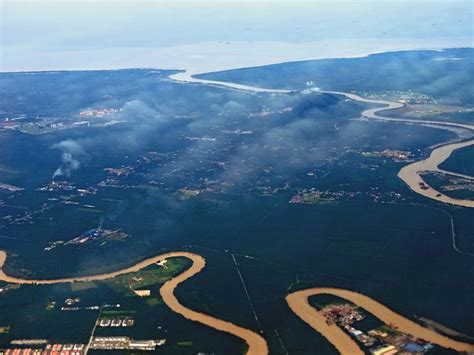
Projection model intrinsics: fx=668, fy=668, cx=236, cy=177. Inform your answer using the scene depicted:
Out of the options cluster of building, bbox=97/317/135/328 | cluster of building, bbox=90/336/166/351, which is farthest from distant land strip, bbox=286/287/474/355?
cluster of building, bbox=97/317/135/328

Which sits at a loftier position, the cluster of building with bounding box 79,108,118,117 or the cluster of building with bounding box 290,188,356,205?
the cluster of building with bounding box 79,108,118,117

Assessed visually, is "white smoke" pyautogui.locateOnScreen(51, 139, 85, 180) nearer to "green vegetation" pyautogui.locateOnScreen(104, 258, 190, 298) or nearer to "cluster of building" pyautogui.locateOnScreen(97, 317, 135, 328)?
"green vegetation" pyautogui.locateOnScreen(104, 258, 190, 298)

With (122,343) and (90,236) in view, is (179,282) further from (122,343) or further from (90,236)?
(90,236)

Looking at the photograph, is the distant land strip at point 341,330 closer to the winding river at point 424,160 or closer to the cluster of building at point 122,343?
the cluster of building at point 122,343

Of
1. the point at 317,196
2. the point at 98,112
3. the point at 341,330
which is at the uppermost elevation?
the point at 98,112

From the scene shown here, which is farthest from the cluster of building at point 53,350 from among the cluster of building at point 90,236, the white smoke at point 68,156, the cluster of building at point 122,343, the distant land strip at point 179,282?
the white smoke at point 68,156

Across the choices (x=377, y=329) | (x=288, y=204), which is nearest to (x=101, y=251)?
(x=288, y=204)

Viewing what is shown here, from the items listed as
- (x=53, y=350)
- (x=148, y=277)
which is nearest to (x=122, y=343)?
(x=53, y=350)
